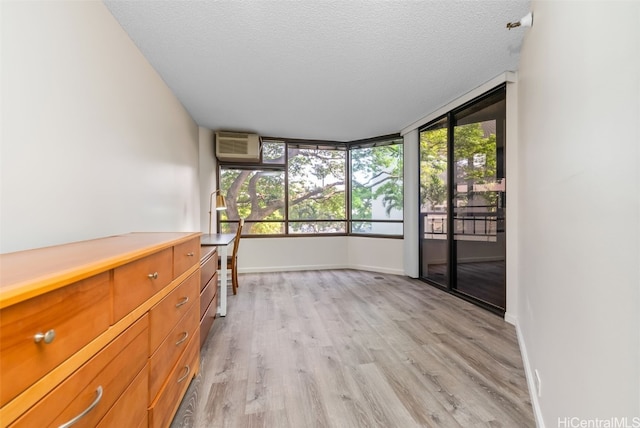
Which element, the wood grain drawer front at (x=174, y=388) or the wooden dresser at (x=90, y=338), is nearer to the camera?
the wooden dresser at (x=90, y=338)

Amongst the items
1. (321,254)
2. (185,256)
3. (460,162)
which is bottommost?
(321,254)

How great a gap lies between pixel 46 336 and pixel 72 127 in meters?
1.24

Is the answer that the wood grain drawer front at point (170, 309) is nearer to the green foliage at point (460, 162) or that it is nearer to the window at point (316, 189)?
the green foliage at point (460, 162)

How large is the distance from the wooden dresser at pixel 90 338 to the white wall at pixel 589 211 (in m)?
1.31

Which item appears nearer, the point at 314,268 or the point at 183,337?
the point at 183,337

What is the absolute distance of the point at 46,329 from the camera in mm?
579

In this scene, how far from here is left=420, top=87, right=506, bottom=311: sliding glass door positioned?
2.78m

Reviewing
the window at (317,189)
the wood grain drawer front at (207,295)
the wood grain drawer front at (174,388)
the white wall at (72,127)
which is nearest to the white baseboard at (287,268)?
the window at (317,189)

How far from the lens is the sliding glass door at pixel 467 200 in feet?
9.12

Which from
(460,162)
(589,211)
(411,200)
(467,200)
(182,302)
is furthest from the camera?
(411,200)

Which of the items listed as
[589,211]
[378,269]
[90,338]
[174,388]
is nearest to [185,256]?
[174,388]

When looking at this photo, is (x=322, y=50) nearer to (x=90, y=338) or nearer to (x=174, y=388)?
(x=90, y=338)

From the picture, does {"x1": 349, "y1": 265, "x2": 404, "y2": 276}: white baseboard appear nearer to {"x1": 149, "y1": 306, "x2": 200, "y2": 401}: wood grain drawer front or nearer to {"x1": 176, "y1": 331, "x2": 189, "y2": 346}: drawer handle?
{"x1": 149, "y1": 306, "x2": 200, "y2": 401}: wood grain drawer front

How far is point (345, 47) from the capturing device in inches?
80.5
